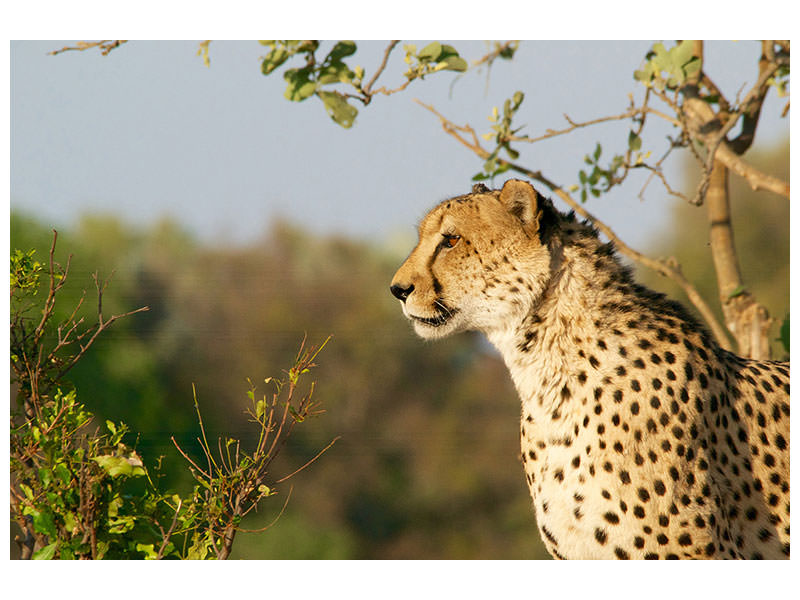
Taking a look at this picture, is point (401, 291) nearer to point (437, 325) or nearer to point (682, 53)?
point (437, 325)

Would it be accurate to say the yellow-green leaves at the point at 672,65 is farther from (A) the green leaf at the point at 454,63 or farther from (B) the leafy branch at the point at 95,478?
(B) the leafy branch at the point at 95,478

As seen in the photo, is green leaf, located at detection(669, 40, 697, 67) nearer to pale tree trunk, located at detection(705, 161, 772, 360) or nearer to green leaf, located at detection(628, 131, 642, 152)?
green leaf, located at detection(628, 131, 642, 152)

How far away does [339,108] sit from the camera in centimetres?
259

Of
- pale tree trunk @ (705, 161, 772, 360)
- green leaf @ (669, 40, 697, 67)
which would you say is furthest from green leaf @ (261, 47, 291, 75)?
pale tree trunk @ (705, 161, 772, 360)

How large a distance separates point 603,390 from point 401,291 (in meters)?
0.48

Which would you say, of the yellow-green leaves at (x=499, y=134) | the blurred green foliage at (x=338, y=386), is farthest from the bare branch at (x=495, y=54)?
the blurred green foliage at (x=338, y=386)

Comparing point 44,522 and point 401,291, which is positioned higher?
point 401,291

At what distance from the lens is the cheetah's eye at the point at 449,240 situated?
2.06 m

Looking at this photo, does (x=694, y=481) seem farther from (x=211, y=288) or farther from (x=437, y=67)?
(x=211, y=288)

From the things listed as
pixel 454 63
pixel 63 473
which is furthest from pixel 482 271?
pixel 63 473

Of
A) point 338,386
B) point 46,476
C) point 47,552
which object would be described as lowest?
point 338,386

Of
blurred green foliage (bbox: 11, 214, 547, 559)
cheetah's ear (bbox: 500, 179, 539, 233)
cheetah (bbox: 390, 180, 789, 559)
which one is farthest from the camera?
blurred green foliage (bbox: 11, 214, 547, 559)

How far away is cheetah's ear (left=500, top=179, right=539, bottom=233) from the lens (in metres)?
1.98

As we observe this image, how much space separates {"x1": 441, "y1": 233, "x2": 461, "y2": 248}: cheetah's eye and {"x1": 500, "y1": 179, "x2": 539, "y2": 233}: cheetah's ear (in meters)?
0.14
